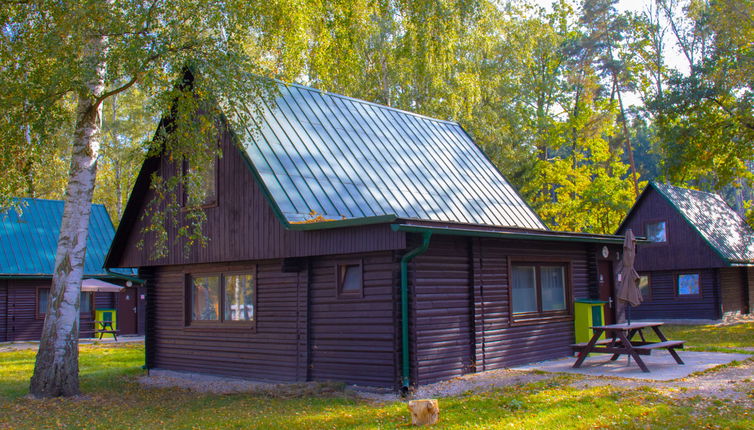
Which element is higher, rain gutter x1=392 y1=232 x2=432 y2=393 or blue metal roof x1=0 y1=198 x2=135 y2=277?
blue metal roof x1=0 y1=198 x2=135 y2=277

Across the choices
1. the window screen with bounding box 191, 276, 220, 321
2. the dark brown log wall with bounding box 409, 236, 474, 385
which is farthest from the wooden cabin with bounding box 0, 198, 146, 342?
the dark brown log wall with bounding box 409, 236, 474, 385

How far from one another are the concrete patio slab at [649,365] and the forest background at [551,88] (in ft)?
23.2

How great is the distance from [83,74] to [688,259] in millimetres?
23015

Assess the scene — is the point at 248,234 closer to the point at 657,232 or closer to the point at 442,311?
the point at 442,311

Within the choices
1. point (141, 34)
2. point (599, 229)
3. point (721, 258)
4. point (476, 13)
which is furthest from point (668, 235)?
point (141, 34)

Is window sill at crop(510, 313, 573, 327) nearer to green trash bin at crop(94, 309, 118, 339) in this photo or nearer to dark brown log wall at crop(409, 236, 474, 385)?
Result: dark brown log wall at crop(409, 236, 474, 385)

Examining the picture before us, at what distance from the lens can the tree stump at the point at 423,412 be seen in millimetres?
8078

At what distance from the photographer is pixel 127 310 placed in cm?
2844

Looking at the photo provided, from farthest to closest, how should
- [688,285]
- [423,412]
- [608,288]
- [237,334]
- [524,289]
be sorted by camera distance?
[688,285]
[608,288]
[524,289]
[237,334]
[423,412]

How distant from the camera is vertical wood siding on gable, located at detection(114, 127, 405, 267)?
1054 cm

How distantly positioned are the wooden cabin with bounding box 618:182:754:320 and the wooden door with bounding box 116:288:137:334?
→ 67.2 ft

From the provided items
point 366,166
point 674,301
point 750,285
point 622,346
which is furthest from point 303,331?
point 750,285

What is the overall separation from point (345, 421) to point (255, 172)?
16.7 feet

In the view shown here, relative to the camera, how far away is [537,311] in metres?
13.7
